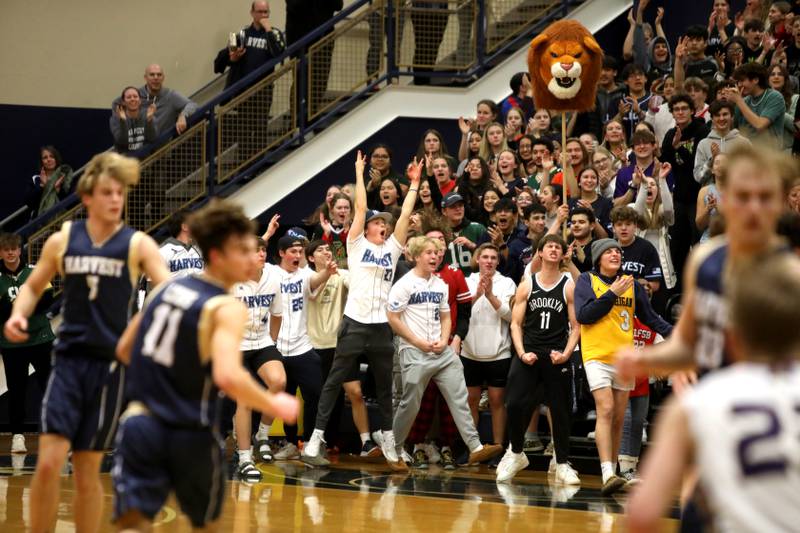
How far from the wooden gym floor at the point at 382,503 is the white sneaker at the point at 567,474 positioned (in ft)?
0.30

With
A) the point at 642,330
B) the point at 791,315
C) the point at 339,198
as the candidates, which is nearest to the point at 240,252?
the point at 791,315

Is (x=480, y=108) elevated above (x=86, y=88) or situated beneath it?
situated beneath

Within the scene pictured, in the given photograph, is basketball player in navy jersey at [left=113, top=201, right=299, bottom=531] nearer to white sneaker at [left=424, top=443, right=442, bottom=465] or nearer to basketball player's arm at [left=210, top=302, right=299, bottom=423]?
basketball player's arm at [left=210, top=302, right=299, bottom=423]

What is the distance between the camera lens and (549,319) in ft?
32.3

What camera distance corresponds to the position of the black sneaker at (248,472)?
9.43m

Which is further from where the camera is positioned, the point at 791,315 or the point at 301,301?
the point at 301,301

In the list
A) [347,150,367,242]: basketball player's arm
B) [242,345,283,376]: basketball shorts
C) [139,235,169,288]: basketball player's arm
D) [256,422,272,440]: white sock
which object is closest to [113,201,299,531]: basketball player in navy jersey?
[139,235,169,288]: basketball player's arm

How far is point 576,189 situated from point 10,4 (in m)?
8.75

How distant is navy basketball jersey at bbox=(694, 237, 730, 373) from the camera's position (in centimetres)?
407

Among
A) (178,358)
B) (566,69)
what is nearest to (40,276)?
(178,358)

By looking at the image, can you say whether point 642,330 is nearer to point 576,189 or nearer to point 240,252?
point 576,189

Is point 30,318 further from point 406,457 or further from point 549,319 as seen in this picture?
point 549,319

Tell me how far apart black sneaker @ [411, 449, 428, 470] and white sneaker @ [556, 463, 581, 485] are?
1.48 meters

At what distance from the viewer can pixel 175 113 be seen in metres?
14.1
